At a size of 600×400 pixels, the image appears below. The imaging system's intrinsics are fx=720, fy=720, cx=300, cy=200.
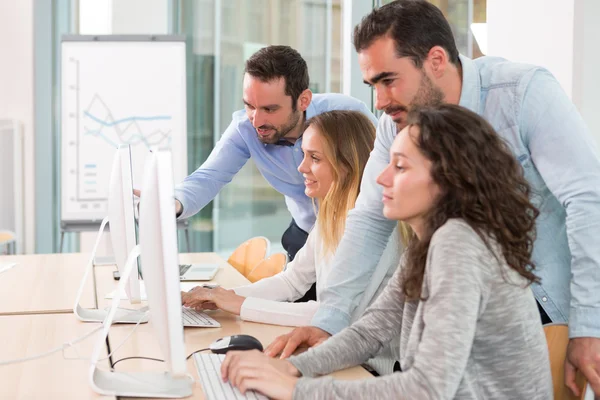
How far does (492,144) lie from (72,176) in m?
3.77

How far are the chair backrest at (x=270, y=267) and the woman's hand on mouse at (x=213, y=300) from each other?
79 cm

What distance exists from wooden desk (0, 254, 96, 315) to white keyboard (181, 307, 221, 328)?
16.5 inches

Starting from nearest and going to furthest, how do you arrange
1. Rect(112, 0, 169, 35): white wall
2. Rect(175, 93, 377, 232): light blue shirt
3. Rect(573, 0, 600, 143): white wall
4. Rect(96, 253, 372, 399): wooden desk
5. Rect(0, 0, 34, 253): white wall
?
Rect(96, 253, 372, 399): wooden desk < Rect(573, 0, 600, 143): white wall < Rect(175, 93, 377, 232): light blue shirt < Rect(0, 0, 34, 253): white wall < Rect(112, 0, 169, 35): white wall

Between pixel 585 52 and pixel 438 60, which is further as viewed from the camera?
pixel 585 52

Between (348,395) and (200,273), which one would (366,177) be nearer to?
(348,395)

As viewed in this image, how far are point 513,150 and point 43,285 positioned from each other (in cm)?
177

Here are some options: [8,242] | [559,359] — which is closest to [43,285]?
[559,359]

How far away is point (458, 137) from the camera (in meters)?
1.26

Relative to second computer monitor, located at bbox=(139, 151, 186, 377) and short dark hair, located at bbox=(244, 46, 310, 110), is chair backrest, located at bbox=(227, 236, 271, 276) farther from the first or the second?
second computer monitor, located at bbox=(139, 151, 186, 377)

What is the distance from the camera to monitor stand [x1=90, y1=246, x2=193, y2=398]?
1.28 m

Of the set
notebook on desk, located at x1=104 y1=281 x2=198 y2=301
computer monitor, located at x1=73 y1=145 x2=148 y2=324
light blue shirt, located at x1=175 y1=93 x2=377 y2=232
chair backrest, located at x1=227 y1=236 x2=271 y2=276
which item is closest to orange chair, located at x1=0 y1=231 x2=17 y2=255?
chair backrest, located at x1=227 y1=236 x2=271 y2=276

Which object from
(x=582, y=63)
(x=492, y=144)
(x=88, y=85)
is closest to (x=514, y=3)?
(x=582, y=63)

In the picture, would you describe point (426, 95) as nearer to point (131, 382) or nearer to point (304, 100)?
point (131, 382)

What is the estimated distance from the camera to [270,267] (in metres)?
2.83
